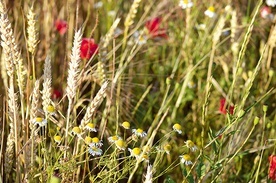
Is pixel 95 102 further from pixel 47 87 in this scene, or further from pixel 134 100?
pixel 134 100

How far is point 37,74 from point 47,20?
0.66 feet

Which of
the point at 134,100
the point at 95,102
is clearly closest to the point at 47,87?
the point at 95,102

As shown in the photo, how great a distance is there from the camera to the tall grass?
43.2 inches

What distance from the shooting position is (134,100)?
168 centimetres

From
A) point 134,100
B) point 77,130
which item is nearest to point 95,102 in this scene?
point 77,130

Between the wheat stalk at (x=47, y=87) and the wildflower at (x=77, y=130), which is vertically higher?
the wheat stalk at (x=47, y=87)

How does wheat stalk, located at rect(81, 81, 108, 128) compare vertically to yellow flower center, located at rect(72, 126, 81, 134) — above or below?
above

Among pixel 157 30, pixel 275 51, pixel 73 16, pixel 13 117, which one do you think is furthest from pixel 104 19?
pixel 13 117

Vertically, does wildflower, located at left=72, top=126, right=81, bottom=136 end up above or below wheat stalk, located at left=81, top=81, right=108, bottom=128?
below

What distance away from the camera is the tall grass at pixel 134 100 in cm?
110

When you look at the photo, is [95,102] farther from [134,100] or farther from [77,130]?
[134,100]

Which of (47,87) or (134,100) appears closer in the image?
(47,87)

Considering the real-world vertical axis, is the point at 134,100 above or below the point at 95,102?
below

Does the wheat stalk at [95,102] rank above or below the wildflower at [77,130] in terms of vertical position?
above
